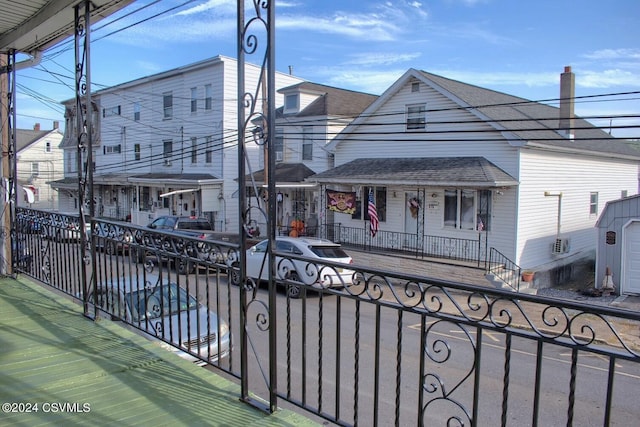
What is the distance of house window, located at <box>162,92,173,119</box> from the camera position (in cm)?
3128

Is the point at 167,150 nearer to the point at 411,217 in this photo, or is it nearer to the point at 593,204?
the point at 411,217

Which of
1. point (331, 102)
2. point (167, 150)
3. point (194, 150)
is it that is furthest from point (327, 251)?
point (167, 150)

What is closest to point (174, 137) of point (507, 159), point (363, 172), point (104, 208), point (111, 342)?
point (104, 208)

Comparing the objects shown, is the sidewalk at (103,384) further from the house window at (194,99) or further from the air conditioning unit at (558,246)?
the house window at (194,99)

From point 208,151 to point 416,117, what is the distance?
44.6 feet

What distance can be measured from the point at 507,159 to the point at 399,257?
5.25 metres

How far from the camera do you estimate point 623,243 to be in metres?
16.6

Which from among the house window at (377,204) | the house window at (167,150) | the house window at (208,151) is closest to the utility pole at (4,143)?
the house window at (377,204)

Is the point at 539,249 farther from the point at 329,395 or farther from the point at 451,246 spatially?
the point at 329,395

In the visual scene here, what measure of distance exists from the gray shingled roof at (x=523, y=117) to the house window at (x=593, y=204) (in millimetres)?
2124

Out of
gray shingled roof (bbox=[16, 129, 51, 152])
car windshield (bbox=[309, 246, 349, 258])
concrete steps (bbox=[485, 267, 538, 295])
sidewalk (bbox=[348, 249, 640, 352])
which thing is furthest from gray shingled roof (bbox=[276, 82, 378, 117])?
gray shingled roof (bbox=[16, 129, 51, 152])

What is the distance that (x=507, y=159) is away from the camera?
1747 cm

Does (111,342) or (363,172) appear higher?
(363,172)

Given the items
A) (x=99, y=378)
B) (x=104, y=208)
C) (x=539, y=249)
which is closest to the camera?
(x=99, y=378)
